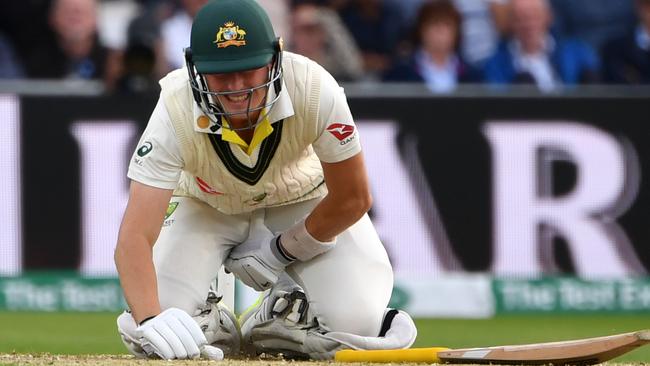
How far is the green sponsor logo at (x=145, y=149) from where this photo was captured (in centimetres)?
527

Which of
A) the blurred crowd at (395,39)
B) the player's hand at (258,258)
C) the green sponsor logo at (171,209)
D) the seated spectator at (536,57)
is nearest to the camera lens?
the player's hand at (258,258)

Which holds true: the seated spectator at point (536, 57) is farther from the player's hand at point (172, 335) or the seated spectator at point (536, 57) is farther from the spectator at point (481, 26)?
the player's hand at point (172, 335)

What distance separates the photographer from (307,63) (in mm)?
5492

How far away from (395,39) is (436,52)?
1.51 feet

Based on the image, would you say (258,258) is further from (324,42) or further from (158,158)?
(324,42)

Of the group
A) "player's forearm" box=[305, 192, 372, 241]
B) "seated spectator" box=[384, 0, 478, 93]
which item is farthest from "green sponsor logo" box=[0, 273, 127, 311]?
"player's forearm" box=[305, 192, 372, 241]

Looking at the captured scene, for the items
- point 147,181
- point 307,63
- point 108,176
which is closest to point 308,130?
point 307,63

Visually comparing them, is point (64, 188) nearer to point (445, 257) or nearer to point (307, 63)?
point (445, 257)

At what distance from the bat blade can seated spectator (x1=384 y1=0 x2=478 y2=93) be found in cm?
535

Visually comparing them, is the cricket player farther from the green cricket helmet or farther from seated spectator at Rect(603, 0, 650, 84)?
seated spectator at Rect(603, 0, 650, 84)

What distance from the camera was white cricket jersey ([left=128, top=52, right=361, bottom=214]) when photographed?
5305 millimetres

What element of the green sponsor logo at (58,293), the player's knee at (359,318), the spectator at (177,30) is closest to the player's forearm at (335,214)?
the player's knee at (359,318)

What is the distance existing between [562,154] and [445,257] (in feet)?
3.61

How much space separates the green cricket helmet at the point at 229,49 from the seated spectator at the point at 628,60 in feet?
19.1
